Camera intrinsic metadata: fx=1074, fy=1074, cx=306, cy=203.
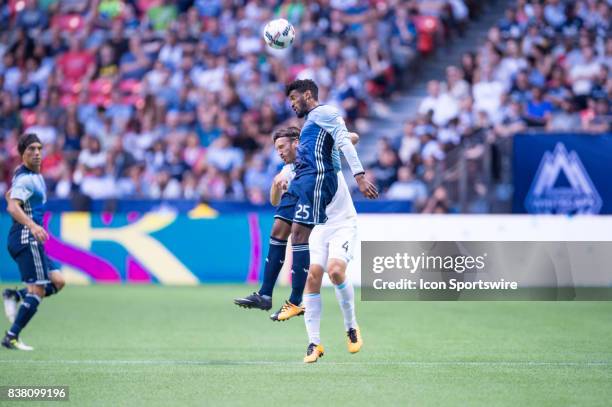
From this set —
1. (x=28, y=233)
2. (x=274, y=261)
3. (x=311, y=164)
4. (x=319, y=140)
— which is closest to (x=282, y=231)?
(x=274, y=261)

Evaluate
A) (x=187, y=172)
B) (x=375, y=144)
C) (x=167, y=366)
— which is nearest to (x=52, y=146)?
(x=187, y=172)

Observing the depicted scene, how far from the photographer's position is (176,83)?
80.2ft

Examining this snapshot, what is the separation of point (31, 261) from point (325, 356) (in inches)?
133

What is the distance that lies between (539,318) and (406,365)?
15.8ft

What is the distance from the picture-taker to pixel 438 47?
2406 cm

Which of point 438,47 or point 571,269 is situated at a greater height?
point 438,47

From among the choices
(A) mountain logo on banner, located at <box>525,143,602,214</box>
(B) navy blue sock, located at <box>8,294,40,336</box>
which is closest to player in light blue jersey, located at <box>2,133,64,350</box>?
(B) navy blue sock, located at <box>8,294,40,336</box>

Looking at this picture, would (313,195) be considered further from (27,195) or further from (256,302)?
(27,195)

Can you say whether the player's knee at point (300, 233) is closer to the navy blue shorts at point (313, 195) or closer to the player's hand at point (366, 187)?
the navy blue shorts at point (313, 195)

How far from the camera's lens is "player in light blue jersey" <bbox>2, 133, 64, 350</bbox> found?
11.4 metres

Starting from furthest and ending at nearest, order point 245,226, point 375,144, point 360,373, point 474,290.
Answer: point 375,144
point 245,226
point 474,290
point 360,373

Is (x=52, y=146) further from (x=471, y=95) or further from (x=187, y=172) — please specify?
(x=471, y=95)

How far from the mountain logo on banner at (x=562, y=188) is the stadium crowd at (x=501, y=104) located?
59 centimetres

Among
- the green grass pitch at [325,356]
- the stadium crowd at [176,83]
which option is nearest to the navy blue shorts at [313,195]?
the green grass pitch at [325,356]
